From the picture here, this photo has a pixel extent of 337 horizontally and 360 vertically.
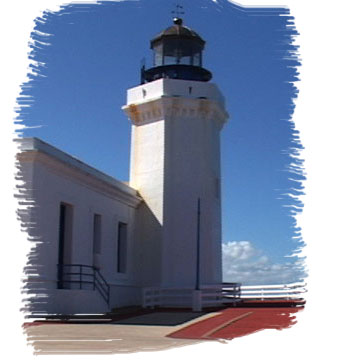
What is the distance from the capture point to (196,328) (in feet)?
36.6

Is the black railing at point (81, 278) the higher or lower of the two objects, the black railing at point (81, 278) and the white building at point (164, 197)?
the lower

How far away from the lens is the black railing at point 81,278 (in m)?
15.6

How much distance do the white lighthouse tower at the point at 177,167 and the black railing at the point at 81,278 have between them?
11.8ft

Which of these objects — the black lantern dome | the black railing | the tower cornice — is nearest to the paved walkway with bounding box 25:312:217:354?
the black railing

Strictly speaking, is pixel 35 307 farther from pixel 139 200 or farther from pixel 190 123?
pixel 190 123

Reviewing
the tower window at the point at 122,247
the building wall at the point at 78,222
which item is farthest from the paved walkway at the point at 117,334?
the tower window at the point at 122,247

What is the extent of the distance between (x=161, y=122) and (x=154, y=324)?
10.4 metres

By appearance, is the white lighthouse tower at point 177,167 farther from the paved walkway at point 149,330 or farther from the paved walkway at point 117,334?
the paved walkway at point 117,334

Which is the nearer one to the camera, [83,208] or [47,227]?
[47,227]

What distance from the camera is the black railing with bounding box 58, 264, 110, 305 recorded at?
613 inches

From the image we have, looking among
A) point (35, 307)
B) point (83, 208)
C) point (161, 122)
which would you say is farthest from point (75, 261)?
point (161, 122)

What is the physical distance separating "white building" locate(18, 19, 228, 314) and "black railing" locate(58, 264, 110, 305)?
0.07 metres

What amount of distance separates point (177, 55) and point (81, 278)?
10.4 metres

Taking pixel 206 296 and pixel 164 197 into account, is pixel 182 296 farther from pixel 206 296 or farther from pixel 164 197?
Result: pixel 164 197
